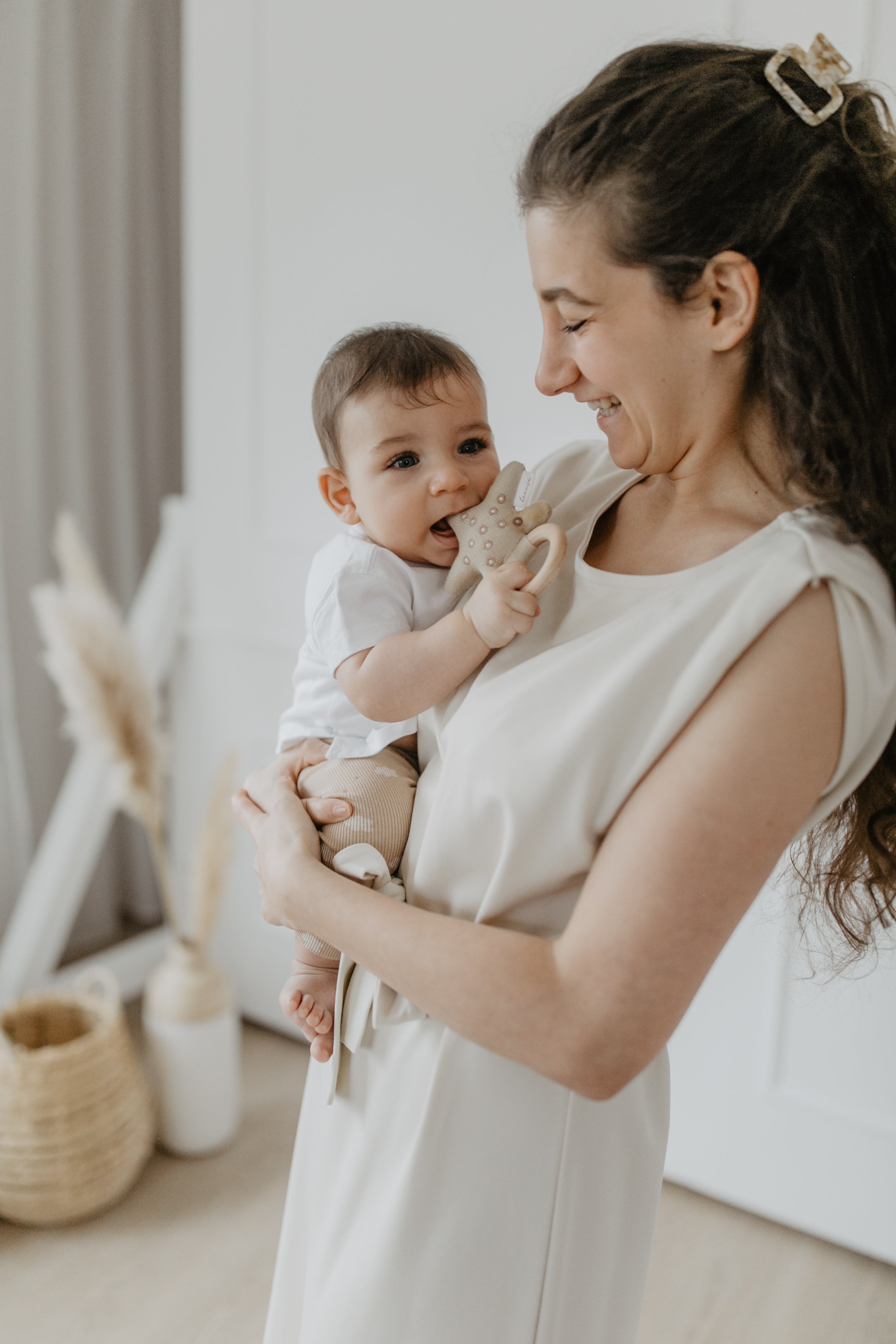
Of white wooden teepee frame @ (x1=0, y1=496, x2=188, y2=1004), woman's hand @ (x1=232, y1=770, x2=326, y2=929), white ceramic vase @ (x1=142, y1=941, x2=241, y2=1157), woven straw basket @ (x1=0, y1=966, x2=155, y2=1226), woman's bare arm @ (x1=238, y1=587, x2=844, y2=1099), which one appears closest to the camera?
woman's bare arm @ (x1=238, y1=587, x2=844, y2=1099)

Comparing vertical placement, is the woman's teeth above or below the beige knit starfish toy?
above

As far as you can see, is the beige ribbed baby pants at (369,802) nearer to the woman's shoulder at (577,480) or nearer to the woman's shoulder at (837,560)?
the woman's shoulder at (577,480)

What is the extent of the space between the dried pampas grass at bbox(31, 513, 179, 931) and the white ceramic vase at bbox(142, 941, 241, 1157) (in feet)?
0.88

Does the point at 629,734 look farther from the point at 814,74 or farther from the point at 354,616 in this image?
the point at 814,74

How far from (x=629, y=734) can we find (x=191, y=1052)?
1729 millimetres

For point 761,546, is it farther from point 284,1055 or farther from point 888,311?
point 284,1055

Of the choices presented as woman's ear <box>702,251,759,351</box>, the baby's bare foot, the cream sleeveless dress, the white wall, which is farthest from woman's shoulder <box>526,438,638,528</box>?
the white wall

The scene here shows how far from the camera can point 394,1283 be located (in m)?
0.96

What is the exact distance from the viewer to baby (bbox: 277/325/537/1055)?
1.03m

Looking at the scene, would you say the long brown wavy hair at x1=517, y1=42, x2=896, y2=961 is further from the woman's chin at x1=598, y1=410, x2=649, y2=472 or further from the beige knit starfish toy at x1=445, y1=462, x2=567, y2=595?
the beige knit starfish toy at x1=445, y1=462, x2=567, y2=595

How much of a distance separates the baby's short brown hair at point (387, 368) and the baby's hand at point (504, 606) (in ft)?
0.81

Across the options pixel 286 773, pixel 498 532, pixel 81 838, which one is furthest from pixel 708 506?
pixel 81 838

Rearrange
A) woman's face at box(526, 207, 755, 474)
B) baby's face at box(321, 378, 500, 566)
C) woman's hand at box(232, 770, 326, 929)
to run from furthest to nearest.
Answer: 1. baby's face at box(321, 378, 500, 566)
2. woman's hand at box(232, 770, 326, 929)
3. woman's face at box(526, 207, 755, 474)

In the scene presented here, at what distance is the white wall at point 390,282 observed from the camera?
6.17 ft
